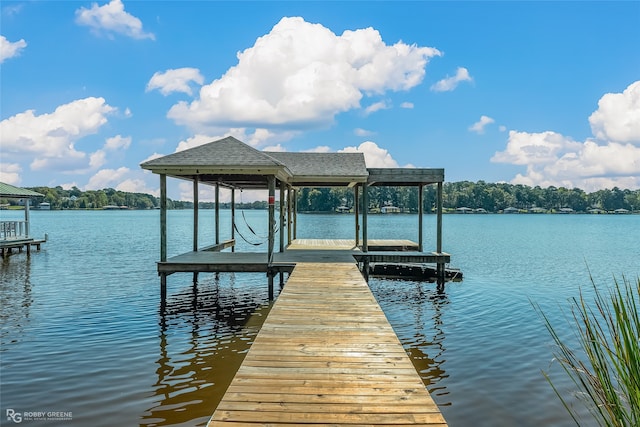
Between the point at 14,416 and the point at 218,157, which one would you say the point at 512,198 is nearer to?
the point at 218,157

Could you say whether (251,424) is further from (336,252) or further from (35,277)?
(35,277)

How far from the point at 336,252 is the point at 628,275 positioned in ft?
55.1

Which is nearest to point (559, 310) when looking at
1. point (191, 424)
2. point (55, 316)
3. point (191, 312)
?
point (191, 312)

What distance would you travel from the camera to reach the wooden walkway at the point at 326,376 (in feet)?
12.0

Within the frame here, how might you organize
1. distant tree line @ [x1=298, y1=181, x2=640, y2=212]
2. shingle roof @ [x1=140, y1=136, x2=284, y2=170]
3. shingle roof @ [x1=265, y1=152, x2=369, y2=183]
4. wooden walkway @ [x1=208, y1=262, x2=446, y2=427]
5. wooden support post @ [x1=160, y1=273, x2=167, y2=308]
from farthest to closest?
distant tree line @ [x1=298, y1=181, x2=640, y2=212], shingle roof @ [x1=265, y1=152, x2=369, y2=183], wooden support post @ [x1=160, y1=273, x2=167, y2=308], shingle roof @ [x1=140, y1=136, x2=284, y2=170], wooden walkway @ [x1=208, y1=262, x2=446, y2=427]

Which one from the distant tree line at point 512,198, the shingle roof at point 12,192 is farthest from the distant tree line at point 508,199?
the shingle roof at point 12,192

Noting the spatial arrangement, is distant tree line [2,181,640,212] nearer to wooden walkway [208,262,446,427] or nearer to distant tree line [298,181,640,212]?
distant tree line [298,181,640,212]

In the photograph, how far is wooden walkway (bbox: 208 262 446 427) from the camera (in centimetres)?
367

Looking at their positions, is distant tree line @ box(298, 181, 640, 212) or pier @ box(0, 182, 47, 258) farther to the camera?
distant tree line @ box(298, 181, 640, 212)

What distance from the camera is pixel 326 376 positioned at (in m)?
4.53

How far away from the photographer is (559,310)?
47.2 ft

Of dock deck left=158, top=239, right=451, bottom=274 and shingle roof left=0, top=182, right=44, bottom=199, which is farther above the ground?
shingle roof left=0, top=182, right=44, bottom=199

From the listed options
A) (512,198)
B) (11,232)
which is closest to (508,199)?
(512,198)

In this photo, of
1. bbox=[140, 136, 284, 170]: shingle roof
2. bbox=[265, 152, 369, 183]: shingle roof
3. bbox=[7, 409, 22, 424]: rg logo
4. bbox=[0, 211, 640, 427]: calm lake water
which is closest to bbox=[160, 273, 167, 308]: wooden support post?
bbox=[0, 211, 640, 427]: calm lake water
